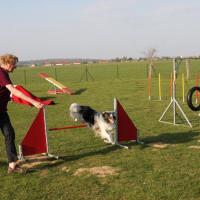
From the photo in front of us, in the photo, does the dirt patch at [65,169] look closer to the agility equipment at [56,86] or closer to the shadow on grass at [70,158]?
the shadow on grass at [70,158]

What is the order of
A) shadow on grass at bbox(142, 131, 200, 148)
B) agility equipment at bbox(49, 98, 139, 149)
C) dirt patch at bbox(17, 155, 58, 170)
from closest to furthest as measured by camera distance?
Answer: dirt patch at bbox(17, 155, 58, 170)
agility equipment at bbox(49, 98, 139, 149)
shadow on grass at bbox(142, 131, 200, 148)

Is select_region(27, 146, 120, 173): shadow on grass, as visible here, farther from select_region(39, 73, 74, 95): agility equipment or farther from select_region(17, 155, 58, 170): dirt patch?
select_region(39, 73, 74, 95): agility equipment

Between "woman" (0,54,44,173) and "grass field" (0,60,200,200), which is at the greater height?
"woman" (0,54,44,173)

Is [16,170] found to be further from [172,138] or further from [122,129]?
[172,138]

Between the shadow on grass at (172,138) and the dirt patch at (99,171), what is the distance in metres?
1.75

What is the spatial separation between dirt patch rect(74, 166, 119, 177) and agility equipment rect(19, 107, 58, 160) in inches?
41.8

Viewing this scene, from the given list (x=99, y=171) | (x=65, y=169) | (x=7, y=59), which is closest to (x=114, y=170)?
(x=99, y=171)

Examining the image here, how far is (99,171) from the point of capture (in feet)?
21.0

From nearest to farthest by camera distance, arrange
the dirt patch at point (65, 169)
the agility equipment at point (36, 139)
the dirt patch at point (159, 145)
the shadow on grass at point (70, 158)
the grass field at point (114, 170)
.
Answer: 1. the grass field at point (114, 170)
2. the dirt patch at point (65, 169)
3. the shadow on grass at point (70, 158)
4. the agility equipment at point (36, 139)
5. the dirt patch at point (159, 145)

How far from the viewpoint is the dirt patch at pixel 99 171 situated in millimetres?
6254

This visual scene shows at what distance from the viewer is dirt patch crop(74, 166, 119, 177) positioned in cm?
625

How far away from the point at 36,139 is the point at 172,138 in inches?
128

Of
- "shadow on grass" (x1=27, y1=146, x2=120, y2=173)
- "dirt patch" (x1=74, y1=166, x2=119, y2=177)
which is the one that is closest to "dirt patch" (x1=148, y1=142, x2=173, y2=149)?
"shadow on grass" (x1=27, y1=146, x2=120, y2=173)

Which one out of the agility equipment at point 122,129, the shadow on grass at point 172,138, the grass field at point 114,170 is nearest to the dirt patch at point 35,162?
the grass field at point 114,170
